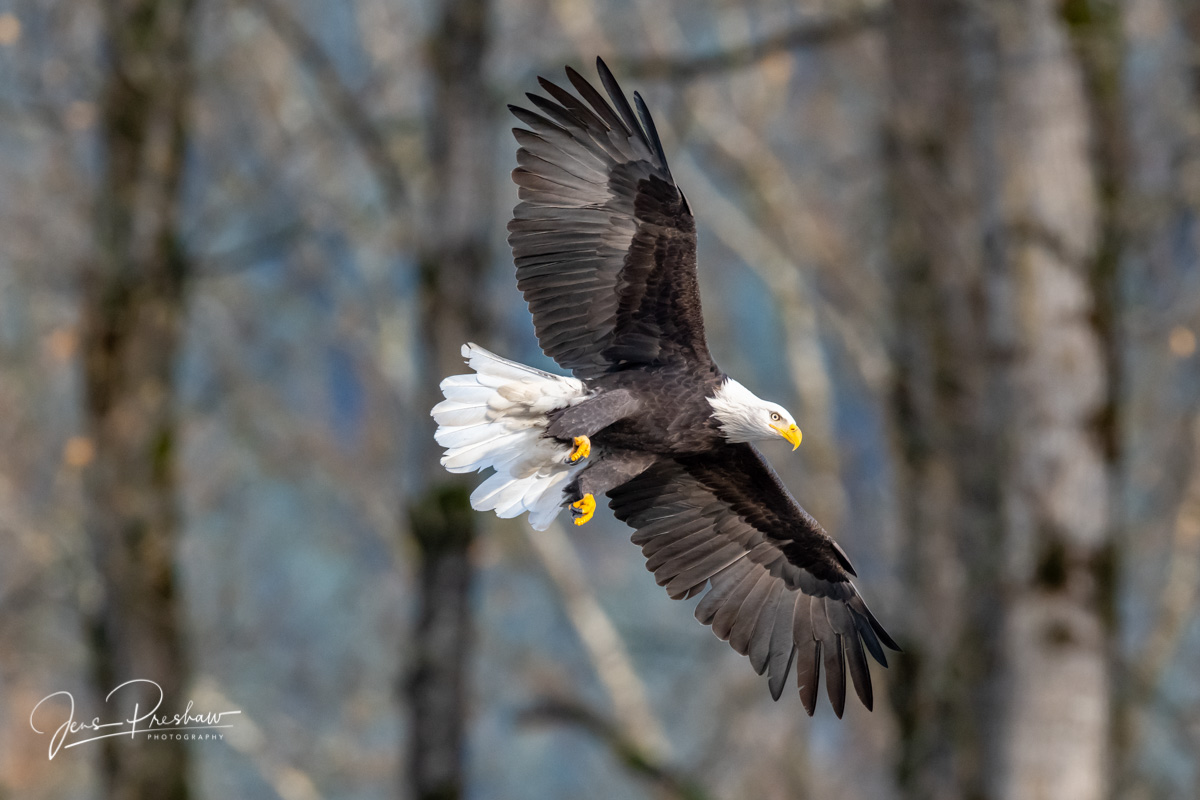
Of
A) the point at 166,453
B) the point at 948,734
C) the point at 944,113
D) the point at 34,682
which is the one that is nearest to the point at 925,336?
the point at 944,113

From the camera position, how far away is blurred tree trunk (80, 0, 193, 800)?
766 cm

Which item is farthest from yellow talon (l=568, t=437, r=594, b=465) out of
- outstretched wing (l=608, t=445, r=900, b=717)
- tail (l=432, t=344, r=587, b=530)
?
outstretched wing (l=608, t=445, r=900, b=717)

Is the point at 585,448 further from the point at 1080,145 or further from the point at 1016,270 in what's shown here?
the point at 1080,145

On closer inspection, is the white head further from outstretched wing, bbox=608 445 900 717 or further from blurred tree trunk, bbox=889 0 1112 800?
blurred tree trunk, bbox=889 0 1112 800

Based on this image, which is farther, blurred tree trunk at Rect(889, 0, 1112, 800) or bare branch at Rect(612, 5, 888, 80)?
bare branch at Rect(612, 5, 888, 80)

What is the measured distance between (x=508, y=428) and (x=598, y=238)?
0.68 m

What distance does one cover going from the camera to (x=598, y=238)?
11.9 ft

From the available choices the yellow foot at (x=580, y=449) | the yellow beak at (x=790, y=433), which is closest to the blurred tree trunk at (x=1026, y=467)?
Result: the yellow beak at (x=790, y=433)

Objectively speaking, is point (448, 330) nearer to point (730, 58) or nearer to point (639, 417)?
point (730, 58)

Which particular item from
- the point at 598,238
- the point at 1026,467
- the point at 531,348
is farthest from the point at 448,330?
the point at 531,348

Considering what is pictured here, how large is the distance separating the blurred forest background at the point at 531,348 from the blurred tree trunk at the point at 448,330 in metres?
0.02

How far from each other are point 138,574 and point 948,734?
4.33 metres

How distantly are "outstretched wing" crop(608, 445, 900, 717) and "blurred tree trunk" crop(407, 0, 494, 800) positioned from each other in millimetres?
2585

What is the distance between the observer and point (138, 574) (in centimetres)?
→ 766
